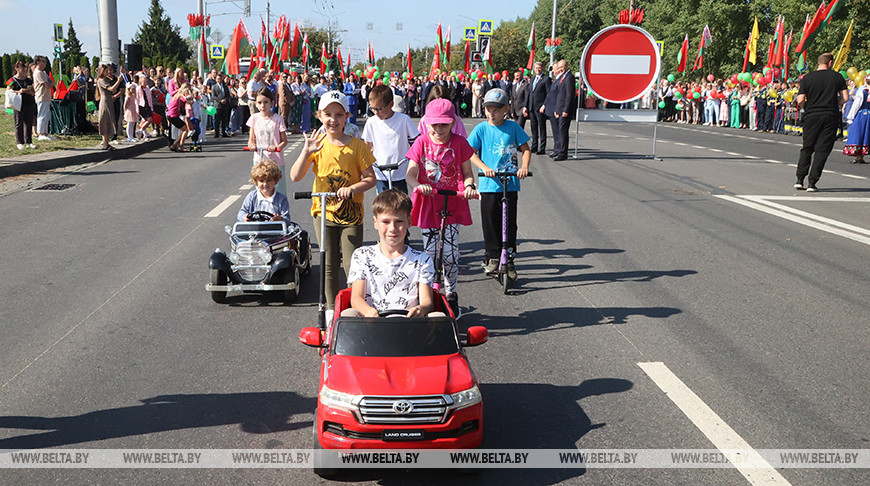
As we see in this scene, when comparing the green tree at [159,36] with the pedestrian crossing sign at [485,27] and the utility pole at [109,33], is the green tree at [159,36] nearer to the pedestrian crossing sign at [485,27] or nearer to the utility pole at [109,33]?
the pedestrian crossing sign at [485,27]

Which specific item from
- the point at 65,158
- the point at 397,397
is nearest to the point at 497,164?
the point at 397,397

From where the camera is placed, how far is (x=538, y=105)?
21.8 metres

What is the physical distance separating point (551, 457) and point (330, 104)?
3.03 m

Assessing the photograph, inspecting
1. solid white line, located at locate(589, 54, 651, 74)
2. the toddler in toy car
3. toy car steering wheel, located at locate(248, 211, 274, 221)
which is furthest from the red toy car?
solid white line, located at locate(589, 54, 651, 74)

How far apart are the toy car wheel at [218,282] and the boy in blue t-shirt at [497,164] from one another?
240cm

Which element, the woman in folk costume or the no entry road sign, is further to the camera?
the woman in folk costume

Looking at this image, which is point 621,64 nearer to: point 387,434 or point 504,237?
point 504,237

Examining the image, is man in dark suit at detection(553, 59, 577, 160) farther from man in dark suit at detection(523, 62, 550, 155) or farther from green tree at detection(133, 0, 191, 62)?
green tree at detection(133, 0, 191, 62)

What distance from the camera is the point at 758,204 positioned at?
43.8 ft

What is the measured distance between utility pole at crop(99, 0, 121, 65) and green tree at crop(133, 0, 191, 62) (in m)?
83.6

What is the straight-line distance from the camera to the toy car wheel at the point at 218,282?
728 cm

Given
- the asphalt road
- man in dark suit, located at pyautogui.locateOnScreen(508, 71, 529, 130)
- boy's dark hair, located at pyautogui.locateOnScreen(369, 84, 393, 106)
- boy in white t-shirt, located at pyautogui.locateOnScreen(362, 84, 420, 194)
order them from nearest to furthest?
the asphalt road → boy's dark hair, located at pyautogui.locateOnScreen(369, 84, 393, 106) → boy in white t-shirt, located at pyautogui.locateOnScreen(362, 84, 420, 194) → man in dark suit, located at pyautogui.locateOnScreen(508, 71, 529, 130)

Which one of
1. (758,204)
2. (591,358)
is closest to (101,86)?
(758,204)

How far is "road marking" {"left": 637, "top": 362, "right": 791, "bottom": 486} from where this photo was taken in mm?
4180
